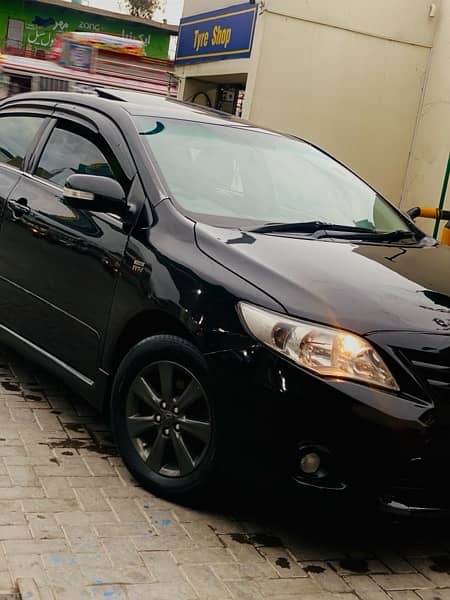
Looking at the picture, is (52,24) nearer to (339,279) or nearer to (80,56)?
(80,56)

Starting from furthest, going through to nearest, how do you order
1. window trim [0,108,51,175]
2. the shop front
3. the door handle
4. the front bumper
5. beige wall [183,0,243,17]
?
beige wall [183,0,243,17] < the shop front < window trim [0,108,51,175] < the door handle < the front bumper

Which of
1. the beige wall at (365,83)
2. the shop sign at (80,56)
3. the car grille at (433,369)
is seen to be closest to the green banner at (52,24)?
the beige wall at (365,83)

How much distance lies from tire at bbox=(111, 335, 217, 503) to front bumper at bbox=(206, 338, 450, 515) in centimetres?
19

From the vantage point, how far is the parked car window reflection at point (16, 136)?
4926 millimetres

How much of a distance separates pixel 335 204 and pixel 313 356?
1564 mm

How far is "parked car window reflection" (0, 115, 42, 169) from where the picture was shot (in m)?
4.93

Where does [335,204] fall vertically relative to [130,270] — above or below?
above

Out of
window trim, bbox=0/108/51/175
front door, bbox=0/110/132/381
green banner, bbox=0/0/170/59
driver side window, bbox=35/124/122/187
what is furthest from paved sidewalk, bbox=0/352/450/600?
green banner, bbox=0/0/170/59

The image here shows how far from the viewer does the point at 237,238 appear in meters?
3.63

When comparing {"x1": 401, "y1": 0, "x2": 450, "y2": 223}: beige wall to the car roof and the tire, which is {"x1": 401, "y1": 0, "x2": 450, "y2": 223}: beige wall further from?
the tire

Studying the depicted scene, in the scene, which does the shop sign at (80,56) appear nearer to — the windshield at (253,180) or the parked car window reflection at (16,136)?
the parked car window reflection at (16,136)

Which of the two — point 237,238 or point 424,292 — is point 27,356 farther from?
point 424,292

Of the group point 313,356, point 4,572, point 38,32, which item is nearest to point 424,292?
point 313,356

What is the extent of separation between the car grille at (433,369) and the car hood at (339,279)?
0.37 ft
